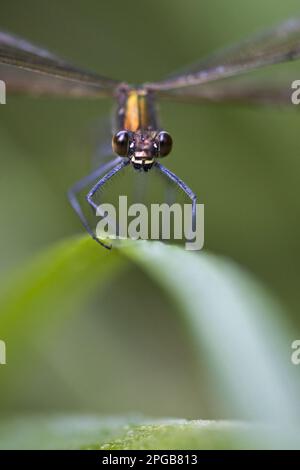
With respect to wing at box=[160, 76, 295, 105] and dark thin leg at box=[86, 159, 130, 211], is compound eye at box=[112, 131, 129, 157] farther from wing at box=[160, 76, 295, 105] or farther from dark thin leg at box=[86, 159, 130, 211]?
wing at box=[160, 76, 295, 105]

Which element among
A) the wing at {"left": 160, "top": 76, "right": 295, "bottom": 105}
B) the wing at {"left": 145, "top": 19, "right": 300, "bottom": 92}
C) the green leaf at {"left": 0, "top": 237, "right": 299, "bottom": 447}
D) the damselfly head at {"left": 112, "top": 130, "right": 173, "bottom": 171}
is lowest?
the green leaf at {"left": 0, "top": 237, "right": 299, "bottom": 447}

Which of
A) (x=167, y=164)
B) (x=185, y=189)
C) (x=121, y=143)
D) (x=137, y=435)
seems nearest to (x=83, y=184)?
(x=167, y=164)

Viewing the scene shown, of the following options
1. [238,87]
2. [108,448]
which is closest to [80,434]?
[108,448]

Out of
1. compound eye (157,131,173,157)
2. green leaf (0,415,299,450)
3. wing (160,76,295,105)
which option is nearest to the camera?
green leaf (0,415,299,450)

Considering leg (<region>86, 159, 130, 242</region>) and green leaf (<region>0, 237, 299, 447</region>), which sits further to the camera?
leg (<region>86, 159, 130, 242</region>)

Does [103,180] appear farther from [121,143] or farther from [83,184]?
[83,184]

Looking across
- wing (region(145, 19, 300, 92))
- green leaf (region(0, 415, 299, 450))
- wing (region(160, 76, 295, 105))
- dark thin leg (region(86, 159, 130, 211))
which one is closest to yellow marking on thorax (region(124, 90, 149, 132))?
wing (region(145, 19, 300, 92))

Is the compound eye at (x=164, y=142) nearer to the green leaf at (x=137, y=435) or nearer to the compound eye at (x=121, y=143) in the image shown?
the compound eye at (x=121, y=143)

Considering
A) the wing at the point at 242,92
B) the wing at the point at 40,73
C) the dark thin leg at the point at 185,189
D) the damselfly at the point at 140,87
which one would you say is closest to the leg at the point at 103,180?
the damselfly at the point at 140,87
